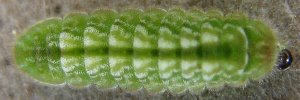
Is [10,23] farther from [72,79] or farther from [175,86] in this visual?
[175,86]

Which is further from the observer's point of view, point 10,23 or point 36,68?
point 10,23

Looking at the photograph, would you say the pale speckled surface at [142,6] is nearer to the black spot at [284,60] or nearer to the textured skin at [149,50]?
the black spot at [284,60]

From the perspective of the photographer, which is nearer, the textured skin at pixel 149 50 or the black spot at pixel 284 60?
the textured skin at pixel 149 50

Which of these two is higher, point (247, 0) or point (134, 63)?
point (247, 0)

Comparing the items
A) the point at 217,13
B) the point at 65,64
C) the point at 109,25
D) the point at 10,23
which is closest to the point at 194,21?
the point at 217,13

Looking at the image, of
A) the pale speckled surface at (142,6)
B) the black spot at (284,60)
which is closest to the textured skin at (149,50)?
the black spot at (284,60)

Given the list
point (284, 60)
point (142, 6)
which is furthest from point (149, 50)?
point (284, 60)
